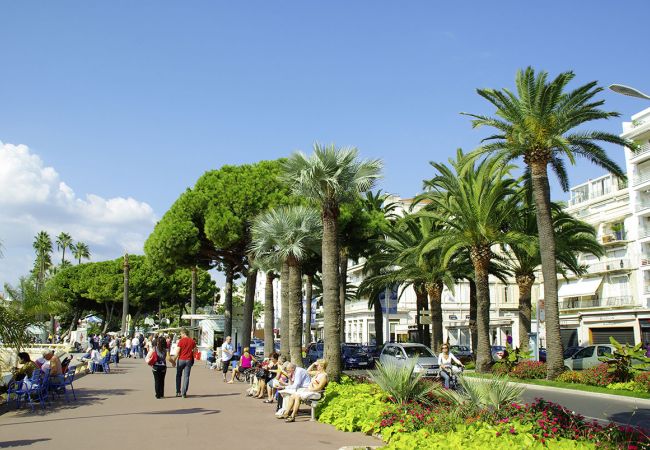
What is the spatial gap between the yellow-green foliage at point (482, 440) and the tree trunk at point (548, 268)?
14816mm

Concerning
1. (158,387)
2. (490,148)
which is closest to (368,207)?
(490,148)

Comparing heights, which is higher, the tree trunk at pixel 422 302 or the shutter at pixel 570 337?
the tree trunk at pixel 422 302

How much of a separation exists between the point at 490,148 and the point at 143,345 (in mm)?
32242

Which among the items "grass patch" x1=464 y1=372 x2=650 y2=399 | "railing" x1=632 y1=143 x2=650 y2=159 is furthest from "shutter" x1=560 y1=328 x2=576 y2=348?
"grass patch" x1=464 y1=372 x2=650 y2=399

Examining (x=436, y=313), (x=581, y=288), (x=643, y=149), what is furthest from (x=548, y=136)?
(x=581, y=288)

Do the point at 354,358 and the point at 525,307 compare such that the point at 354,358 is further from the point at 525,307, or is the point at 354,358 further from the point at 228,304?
the point at 525,307

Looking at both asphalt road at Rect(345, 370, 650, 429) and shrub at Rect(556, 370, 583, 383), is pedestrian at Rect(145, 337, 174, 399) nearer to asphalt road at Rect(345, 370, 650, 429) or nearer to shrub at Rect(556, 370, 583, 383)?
asphalt road at Rect(345, 370, 650, 429)

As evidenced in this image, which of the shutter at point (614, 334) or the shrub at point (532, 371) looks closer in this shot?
the shrub at point (532, 371)

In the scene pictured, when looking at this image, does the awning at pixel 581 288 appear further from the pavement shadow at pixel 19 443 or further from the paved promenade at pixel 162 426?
the pavement shadow at pixel 19 443

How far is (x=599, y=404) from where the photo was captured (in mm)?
16531

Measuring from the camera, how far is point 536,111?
2247 centimetres

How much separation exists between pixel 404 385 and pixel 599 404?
813cm

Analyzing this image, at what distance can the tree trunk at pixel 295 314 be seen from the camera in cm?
1995

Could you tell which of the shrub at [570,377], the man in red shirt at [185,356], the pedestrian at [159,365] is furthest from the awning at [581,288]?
the pedestrian at [159,365]
